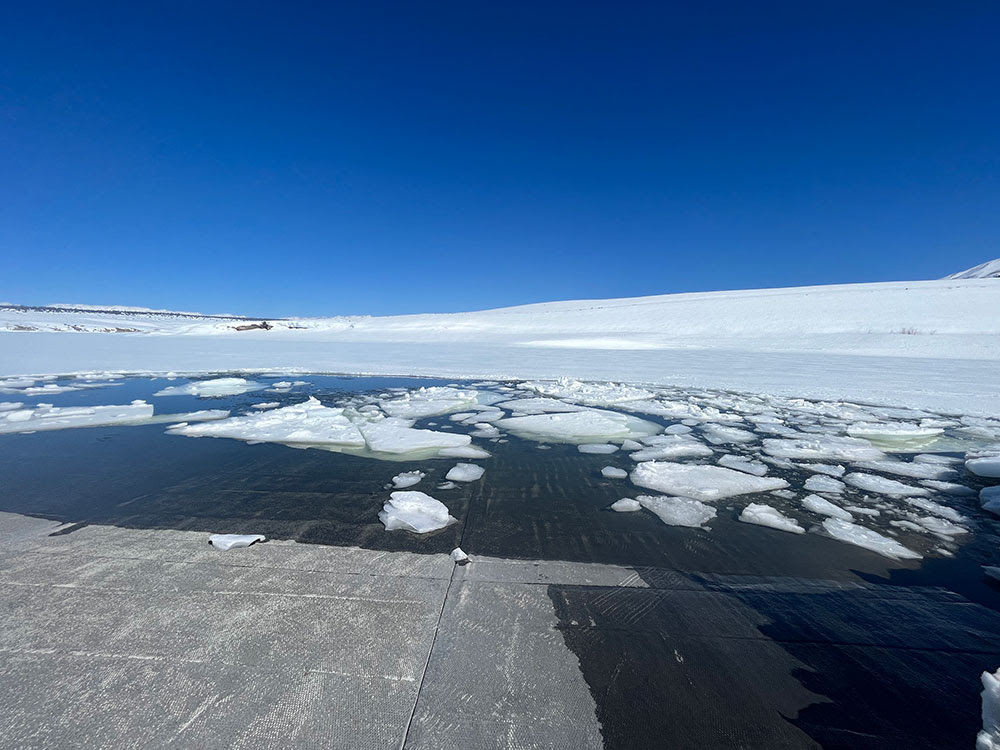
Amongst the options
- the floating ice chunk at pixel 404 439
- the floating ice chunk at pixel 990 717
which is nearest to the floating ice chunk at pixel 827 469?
the floating ice chunk at pixel 990 717

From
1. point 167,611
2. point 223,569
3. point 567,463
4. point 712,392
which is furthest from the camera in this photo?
point 712,392

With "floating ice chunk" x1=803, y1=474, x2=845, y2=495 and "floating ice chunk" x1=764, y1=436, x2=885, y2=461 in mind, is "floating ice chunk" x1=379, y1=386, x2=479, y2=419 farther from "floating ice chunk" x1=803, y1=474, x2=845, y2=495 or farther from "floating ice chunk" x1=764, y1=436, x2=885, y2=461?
"floating ice chunk" x1=803, y1=474, x2=845, y2=495

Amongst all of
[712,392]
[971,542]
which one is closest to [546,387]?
[712,392]

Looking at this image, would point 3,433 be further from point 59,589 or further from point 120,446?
point 59,589

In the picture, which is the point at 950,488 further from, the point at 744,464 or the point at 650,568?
the point at 650,568

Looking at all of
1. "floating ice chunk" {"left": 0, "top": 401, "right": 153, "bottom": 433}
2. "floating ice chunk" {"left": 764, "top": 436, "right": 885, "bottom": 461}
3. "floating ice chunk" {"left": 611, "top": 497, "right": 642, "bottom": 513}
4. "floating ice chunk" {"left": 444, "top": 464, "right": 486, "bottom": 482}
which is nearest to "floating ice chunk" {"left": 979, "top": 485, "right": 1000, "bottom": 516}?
"floating ice chunk" {"left": 764, "top": 436, "right": 885, "bottom": 461}

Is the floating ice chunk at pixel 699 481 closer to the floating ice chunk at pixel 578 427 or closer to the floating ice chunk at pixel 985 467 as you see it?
the floating ice chunk at pixel 578 427

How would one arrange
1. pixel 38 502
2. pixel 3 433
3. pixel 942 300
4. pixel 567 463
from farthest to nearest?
pixel 942 300 → pixel 3 433 → pixel 567 463 → pixel 38 502
